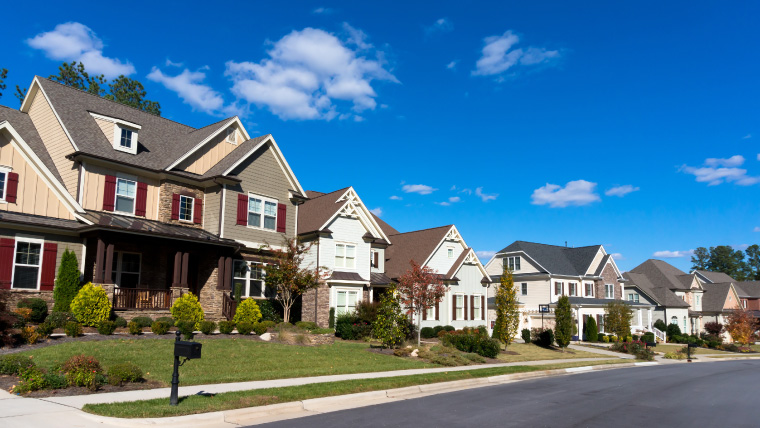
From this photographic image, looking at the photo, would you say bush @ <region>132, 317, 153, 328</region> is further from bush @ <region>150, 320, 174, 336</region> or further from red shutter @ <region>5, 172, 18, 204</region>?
red shutter @ <region>5, 172, 18, 204</region>

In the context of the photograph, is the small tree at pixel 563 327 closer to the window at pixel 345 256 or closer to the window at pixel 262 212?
Result: the window at pixel 345 256

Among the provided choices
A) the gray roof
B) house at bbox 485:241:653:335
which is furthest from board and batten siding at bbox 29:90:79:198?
the gray roof

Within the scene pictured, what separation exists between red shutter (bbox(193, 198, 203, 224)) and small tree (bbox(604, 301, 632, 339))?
3528 centimetres

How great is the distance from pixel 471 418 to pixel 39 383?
9.13 m

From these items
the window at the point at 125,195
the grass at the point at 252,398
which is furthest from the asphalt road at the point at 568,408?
the window at the point at 125,195

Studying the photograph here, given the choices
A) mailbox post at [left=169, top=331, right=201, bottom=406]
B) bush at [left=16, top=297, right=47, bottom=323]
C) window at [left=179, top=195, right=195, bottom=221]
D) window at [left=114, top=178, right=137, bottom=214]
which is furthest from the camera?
window at [left=179, top=195, right=195, bottom=221]

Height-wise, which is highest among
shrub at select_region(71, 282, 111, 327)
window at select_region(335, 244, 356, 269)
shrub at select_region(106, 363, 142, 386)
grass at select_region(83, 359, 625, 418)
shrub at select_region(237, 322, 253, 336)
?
window at select_region(335, 244, 356, 269)

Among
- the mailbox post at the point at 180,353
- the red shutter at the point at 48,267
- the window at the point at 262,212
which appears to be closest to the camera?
the mailbox post at the point at 180,353

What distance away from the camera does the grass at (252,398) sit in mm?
9969

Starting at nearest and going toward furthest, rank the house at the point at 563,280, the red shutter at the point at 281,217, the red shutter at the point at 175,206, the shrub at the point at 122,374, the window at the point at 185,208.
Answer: the shrub at the point at 122,374
the red shutter at the point at 175,206
the window at the point at 185,208
the red shutter at the point at 281,217
the house at the point at 563,280

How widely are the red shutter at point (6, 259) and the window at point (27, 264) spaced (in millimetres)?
211

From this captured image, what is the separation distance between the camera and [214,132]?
30.2 meters

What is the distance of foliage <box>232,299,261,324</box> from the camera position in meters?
25.2

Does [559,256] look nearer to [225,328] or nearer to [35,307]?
[225,328]
